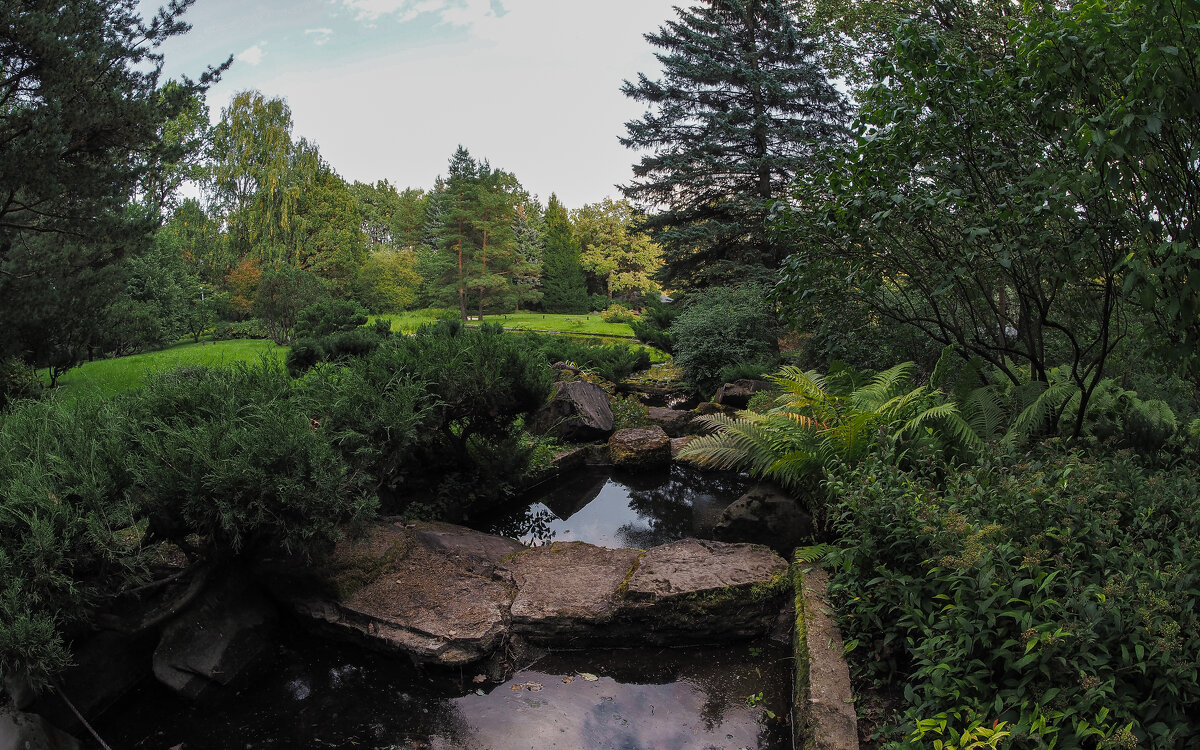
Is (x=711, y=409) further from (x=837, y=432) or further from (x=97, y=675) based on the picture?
(x=97, y=675)

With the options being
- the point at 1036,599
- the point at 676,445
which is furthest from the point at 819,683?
the point at 676,445

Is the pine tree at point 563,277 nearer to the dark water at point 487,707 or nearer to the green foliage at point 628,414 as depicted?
the green foliage at point 628,414

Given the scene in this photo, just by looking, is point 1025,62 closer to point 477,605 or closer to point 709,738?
point 709,738

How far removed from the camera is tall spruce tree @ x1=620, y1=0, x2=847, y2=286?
16766 millimetres

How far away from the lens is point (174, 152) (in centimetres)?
891

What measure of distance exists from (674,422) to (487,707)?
6404mm

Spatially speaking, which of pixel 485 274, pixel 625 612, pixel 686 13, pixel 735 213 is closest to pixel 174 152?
pixel 625 612

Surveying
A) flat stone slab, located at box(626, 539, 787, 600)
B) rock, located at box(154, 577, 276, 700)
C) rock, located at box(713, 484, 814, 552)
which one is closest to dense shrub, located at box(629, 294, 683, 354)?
rock, located at box(713, 484, 814, 552)

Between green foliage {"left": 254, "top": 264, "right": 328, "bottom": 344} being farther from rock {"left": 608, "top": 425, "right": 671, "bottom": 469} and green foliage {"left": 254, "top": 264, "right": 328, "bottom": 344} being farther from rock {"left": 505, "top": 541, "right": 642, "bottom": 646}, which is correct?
rock {"left": 505, "top": 541, "right": 642, "bottom": 646}

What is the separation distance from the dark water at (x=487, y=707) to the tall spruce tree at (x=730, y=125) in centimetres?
1427

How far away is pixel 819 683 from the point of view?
2.89m

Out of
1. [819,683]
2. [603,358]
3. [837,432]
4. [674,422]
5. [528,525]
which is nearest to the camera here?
[819,683]

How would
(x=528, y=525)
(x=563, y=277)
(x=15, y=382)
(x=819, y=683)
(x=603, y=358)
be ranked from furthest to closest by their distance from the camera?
(x=563, y=277) < (x=603, y=358) < (x=15, y=382) < (x=528, y=525) < (x=819, y=683)

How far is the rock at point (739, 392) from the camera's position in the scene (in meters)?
10.5
